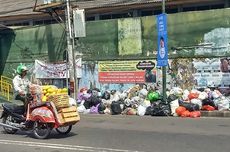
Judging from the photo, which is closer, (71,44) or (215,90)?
(215,90)

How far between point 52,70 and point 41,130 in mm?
12886

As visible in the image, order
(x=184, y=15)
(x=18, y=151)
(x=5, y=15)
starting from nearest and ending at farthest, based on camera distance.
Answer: (x=18, y=151)
(x=184, y=15)
(x=5, y=15)

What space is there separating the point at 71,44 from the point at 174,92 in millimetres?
5443

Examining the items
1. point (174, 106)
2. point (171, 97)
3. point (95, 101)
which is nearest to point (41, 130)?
point (174, 106)

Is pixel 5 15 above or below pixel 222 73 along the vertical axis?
above

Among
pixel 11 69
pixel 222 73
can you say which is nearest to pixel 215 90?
pixel 222 73

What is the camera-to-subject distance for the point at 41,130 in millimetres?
11648

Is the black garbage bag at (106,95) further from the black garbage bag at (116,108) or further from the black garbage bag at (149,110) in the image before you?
the black garbage bag at (149,110)

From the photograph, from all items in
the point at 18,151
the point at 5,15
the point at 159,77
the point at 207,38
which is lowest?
the point at 18,151

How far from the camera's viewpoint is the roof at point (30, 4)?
79.0 feet

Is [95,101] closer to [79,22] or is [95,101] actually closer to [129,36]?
[129,36]

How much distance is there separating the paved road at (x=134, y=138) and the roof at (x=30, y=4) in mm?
10269

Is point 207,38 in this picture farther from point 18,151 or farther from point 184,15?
point 18,151

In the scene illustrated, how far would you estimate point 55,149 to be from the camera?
10031 mm
